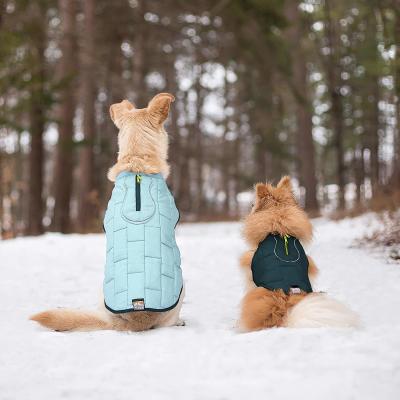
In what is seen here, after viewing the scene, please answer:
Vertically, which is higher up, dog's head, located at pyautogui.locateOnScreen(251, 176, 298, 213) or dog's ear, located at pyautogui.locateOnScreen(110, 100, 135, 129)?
dog's ear, located at pyautogui.locateOnScreen(110, 100, 135, 129)

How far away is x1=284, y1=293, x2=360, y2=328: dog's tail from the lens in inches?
131

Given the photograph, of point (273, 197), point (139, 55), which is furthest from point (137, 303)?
point (139, 55)

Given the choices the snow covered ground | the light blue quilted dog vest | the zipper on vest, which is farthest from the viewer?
the zipper on vest

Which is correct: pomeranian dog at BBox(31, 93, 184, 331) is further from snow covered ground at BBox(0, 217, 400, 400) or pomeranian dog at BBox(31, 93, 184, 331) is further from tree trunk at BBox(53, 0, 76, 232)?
tree trunk at BBox(53, 0, 76, 232)

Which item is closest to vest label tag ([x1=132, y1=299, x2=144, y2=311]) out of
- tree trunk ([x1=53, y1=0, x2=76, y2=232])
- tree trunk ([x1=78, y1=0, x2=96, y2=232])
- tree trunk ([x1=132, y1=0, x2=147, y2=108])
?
tree trunk ([x1=53, y1=0, x2=76, y2=232])

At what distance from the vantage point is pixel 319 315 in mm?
3359

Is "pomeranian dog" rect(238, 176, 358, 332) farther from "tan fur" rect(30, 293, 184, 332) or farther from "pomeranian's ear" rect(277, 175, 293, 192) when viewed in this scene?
"tan fur" rect(30, 293, 184, 332)

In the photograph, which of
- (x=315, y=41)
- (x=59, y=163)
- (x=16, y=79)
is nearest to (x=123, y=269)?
(x=16, y=79)

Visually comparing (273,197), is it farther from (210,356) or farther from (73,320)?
(73,320)

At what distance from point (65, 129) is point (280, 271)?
401 inches

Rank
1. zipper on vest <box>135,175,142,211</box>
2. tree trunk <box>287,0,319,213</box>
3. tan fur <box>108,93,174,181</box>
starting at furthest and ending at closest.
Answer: tree trunk <box>287,0,319,213</box> → tan fur <box>108,93,174,181</box> → zipper on vest <box>135,175,142,211</box>

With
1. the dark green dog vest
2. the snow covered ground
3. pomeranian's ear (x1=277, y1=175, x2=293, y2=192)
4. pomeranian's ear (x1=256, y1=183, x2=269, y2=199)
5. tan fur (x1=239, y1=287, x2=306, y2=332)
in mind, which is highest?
pomeranian's ear (x1=277, y1=175, x2=293, y2=192)

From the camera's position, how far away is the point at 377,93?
71.8 ft

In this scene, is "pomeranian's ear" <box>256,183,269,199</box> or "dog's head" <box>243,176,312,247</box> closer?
"dog's head" <box>243,176,312,247</box>
